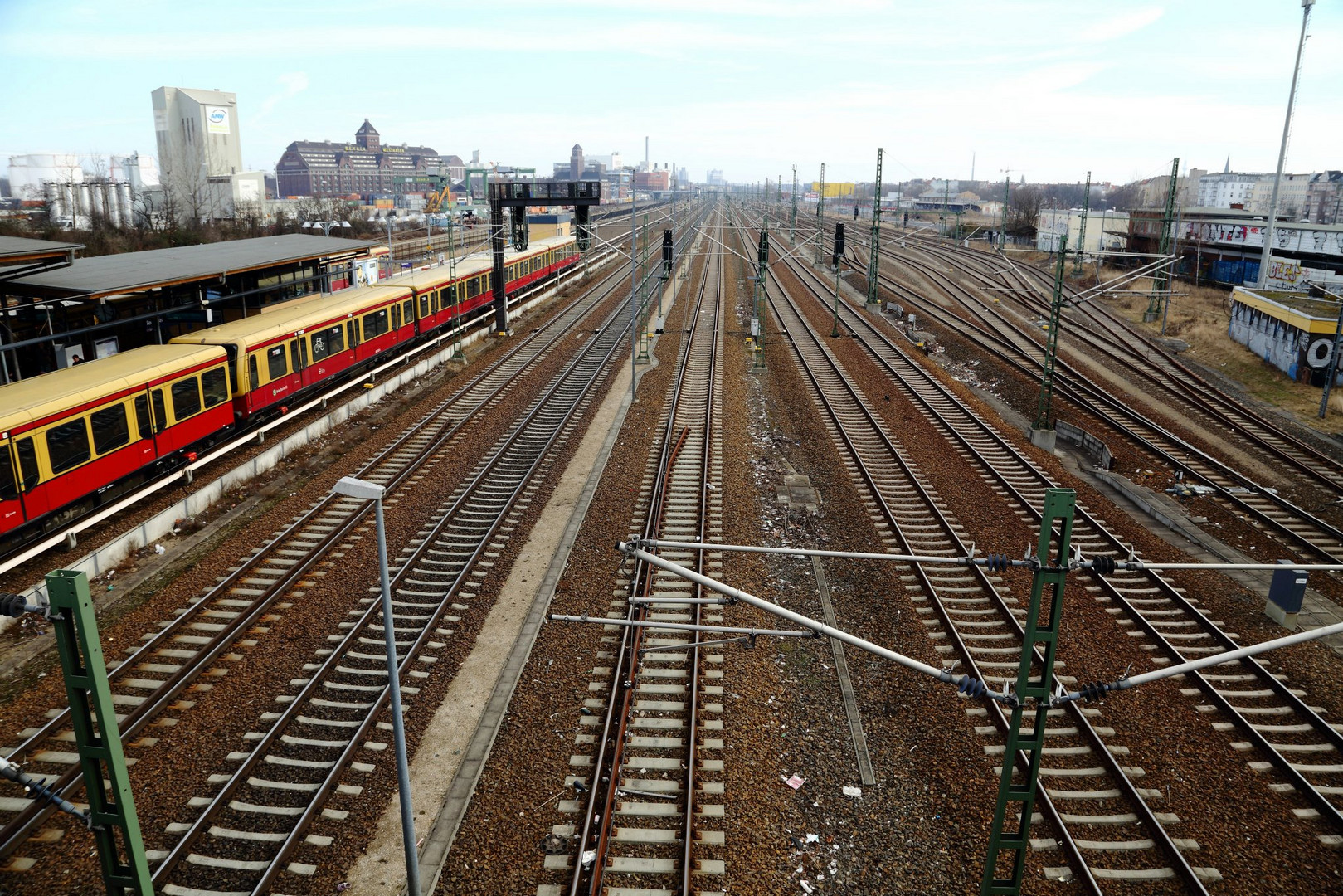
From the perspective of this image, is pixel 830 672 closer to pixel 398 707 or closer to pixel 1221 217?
pixel 398 707

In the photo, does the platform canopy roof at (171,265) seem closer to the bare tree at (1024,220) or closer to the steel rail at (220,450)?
the steel rail at (220,450)

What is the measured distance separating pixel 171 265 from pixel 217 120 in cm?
13320

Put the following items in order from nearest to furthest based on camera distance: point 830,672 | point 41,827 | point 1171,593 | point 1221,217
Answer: point 41,827
point 830,672
point 1171,593
point 1221,217

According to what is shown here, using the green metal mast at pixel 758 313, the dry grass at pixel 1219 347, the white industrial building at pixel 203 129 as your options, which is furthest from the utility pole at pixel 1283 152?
the white industrial building at pixel 203 129

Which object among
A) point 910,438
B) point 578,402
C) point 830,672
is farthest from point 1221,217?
point 830,672

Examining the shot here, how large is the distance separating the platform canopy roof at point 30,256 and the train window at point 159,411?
3.31 meters

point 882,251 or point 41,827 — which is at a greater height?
point 882,251

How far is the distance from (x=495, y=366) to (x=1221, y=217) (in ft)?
199

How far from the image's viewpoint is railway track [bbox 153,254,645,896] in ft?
30.2

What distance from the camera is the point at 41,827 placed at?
381 inches

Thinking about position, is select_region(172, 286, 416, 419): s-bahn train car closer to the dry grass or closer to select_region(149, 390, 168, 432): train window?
select_region(149, 390, 168, 432): train window

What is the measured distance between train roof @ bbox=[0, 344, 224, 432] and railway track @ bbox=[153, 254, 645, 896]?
6.84m

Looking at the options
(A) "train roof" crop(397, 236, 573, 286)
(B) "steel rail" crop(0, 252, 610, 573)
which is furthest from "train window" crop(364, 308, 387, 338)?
(A) "train roof" crop(397, 236, 573, 286)

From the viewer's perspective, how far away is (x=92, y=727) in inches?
259
